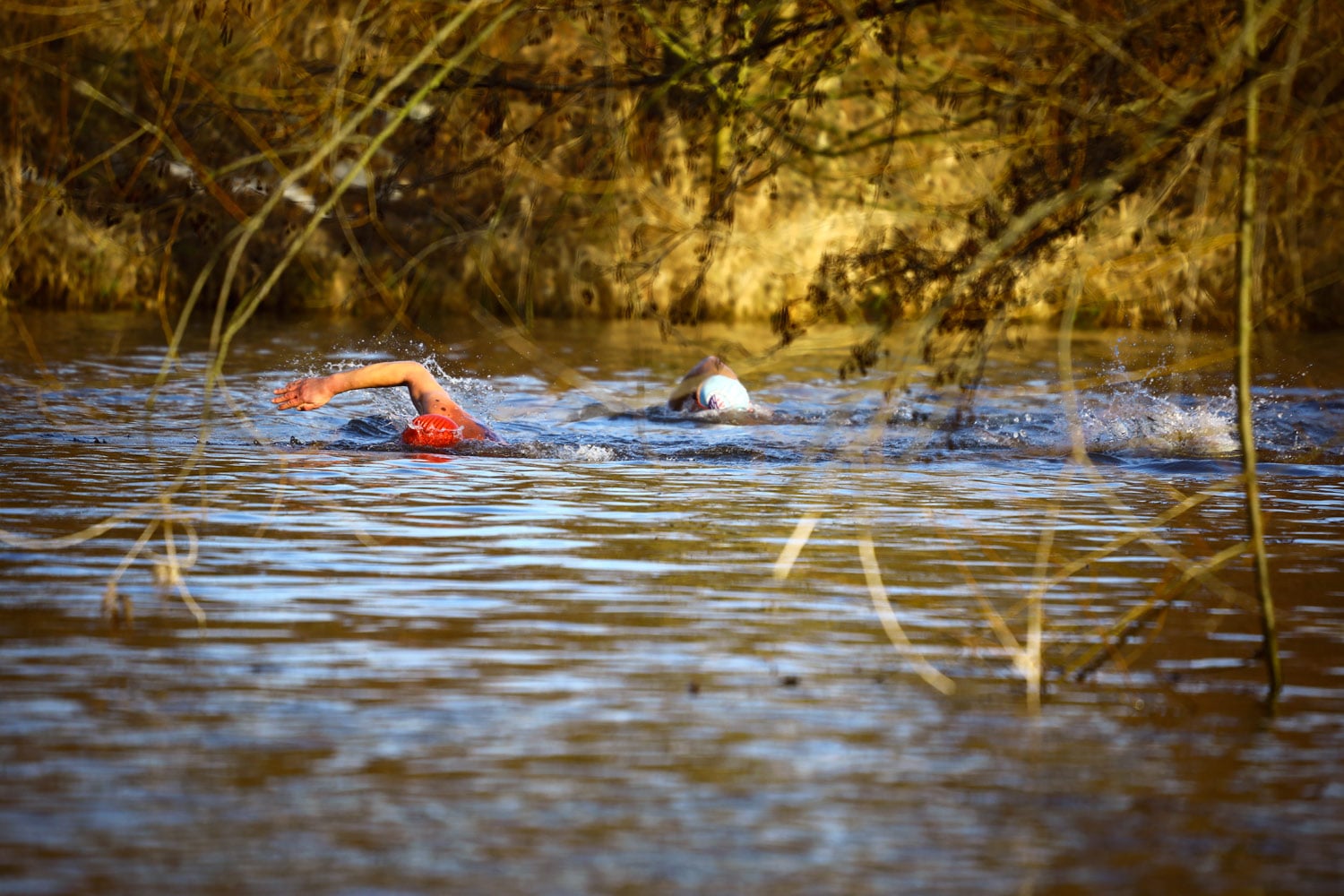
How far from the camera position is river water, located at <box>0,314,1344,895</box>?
4.29m

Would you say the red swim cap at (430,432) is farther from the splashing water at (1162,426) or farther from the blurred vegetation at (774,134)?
the splashing water at (1162,426)

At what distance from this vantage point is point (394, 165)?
27.2ft

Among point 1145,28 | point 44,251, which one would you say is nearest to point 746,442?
point 1145,28

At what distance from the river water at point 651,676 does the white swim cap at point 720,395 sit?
9.63 ft

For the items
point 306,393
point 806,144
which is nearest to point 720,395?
point 306,393

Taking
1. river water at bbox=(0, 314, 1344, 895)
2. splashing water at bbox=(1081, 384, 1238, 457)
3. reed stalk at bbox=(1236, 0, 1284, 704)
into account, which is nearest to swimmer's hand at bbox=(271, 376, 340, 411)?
river water at bbox=(0, 314, 1344, 895)

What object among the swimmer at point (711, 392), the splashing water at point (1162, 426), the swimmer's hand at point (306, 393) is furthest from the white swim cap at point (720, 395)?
the swimmer's hand at point (306, 393)

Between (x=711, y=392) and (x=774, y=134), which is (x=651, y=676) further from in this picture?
(x=711, y=392)

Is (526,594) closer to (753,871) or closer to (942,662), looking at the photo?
(942,662)

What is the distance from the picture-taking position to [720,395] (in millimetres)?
14820

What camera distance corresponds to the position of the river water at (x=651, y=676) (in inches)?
169

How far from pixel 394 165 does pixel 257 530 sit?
5.51 ft

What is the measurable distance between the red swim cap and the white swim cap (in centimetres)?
285

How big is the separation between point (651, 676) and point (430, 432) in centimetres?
673
